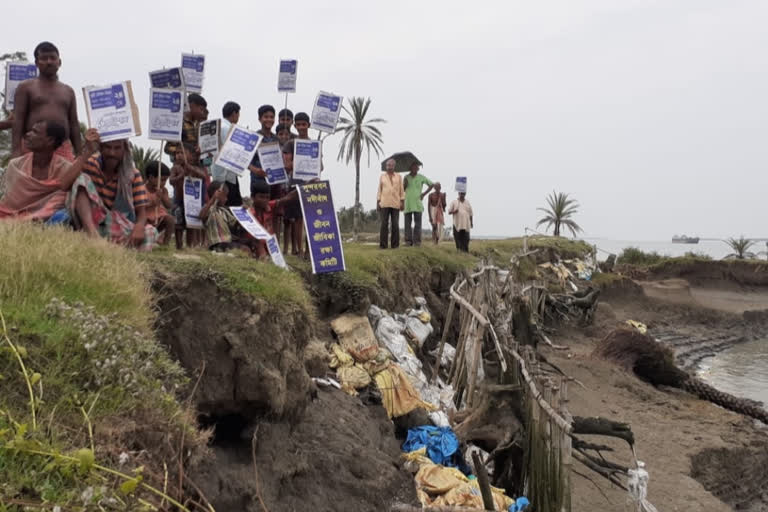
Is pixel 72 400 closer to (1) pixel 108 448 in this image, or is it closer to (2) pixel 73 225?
(1) pixel 108 448

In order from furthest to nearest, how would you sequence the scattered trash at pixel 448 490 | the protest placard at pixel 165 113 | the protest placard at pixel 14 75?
the protest placard at pixel 14 75, the protest placard at pixel 165 113, the scattered trash at pixel 448 490

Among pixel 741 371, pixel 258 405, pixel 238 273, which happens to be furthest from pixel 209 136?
pixel 741 371

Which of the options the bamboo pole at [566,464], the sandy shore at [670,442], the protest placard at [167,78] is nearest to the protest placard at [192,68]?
the protest placard at [167,78]

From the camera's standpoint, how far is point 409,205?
42.0 ft

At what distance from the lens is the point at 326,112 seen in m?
7.66

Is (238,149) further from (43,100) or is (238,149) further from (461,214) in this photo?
(461,214)

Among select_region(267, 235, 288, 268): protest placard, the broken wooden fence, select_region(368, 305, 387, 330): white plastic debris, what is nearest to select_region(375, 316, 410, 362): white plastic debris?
select_region(368, 305, 387, 330): white plastic debris

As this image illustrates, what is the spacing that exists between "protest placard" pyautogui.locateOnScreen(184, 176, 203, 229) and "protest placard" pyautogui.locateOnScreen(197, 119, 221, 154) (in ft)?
1.23

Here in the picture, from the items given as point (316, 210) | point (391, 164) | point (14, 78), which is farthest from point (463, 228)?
point (14, 78)

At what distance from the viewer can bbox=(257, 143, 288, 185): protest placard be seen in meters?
7.15

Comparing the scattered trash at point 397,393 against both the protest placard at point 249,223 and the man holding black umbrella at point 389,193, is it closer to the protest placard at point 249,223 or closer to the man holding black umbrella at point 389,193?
the protest placard at point 249,223

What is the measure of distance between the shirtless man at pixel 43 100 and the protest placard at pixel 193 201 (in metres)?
1.37

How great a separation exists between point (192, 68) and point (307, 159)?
1.68 metres

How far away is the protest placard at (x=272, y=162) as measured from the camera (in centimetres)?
715
